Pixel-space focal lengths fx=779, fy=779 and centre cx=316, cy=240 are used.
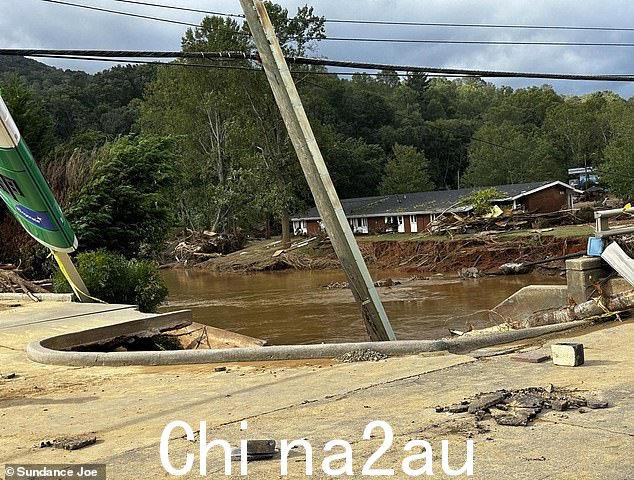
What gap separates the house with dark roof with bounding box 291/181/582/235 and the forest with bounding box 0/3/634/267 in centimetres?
524

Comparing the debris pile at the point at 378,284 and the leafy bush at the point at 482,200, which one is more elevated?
the leafy bush at the point at 482,200

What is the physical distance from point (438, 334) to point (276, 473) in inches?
623

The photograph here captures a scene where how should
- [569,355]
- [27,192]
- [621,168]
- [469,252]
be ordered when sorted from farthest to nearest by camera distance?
[621,168] < [469,252] < [27,192] < [569,355]

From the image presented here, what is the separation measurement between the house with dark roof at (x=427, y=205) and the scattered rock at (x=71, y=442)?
45802mm

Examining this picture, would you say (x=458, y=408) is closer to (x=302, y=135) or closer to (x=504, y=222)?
(x=302, y=135)

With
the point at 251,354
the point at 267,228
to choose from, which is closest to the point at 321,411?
the point at 251,354

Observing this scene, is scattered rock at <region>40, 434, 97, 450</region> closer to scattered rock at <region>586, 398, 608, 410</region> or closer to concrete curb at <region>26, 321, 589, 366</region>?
concrete curb at <region>26, 321, 589, 366</region>

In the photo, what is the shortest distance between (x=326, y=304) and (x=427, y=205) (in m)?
26.6

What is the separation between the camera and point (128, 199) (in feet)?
80.1

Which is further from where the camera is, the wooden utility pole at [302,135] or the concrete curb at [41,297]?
the concrete curb at [41,297]

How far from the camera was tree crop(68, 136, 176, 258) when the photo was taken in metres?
23.5

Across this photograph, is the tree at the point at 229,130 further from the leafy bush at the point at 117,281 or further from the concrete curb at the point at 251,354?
the concrete curb at the point at 251,354

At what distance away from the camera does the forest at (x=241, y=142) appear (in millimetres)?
24766

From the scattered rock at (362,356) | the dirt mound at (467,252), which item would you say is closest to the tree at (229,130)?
the dirt mound at (467,252)
